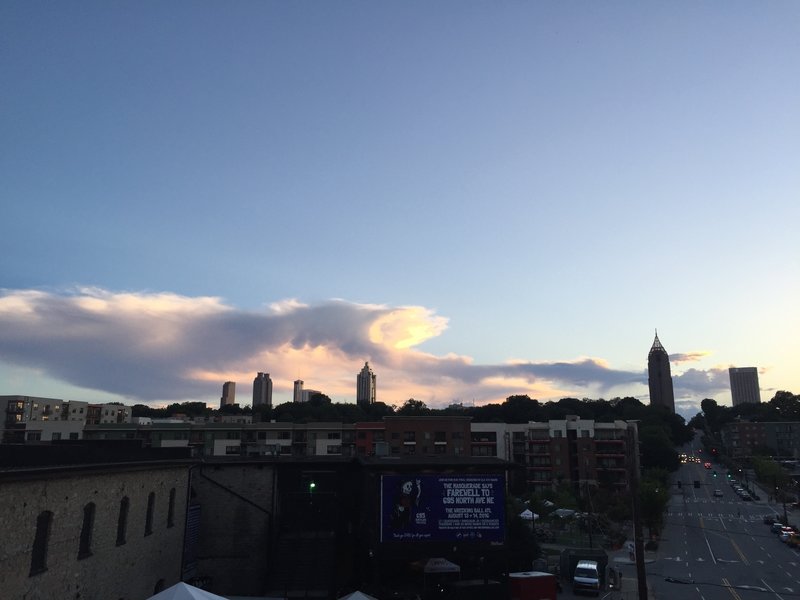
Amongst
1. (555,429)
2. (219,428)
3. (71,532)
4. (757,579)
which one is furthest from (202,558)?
(555,429)

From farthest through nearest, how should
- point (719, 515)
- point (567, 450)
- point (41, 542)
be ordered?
point (567, 450) → point (719, 515) → point (41, 542)

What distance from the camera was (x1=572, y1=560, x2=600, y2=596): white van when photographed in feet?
117

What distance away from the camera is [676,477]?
129250 millimetres

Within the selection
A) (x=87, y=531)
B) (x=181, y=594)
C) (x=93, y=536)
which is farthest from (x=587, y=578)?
(x=87, y=531)

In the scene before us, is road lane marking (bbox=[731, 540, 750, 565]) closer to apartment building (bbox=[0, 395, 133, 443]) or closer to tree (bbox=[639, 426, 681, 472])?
tree (bbox=[639, 426, 681, 472])

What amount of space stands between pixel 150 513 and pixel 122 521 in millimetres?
2805

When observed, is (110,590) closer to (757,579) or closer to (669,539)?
(757,579)

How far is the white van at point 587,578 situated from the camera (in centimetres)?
3559

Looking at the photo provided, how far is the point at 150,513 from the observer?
2530cm

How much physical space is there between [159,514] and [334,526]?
11.8 metres

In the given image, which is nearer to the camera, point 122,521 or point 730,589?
point 122,521

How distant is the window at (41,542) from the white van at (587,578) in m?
30.2

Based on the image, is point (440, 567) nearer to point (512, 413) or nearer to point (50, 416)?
point (512, 413)

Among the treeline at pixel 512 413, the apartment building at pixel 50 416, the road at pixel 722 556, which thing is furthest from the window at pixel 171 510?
the treeline at pixel 512 413
